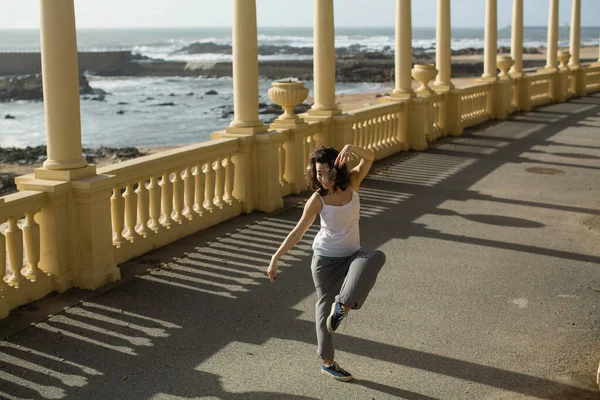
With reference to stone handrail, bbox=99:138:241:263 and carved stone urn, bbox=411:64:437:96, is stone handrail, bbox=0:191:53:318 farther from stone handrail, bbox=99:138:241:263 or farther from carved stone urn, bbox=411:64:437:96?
carved stone urn, bbox=411:64:437:96

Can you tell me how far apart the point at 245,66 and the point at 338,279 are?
5.95 m

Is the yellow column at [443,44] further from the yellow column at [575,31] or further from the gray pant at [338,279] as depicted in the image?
the gray pant at [338,279]

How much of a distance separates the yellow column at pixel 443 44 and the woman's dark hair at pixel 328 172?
13.3m

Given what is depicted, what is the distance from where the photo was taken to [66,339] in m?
6.35

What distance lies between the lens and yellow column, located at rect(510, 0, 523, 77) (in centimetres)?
2311

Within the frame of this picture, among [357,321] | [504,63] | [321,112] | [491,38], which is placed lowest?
[357,321]

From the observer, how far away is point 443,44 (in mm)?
18422

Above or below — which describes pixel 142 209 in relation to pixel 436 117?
below

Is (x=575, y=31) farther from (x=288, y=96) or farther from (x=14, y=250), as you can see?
(x=14, y=250)

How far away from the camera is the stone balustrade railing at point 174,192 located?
7.33m

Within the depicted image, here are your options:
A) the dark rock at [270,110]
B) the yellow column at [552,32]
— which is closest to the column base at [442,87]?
the yellow column at [552,32]

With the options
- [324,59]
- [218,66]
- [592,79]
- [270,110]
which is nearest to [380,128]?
[324,59]

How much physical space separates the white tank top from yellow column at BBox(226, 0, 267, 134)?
5.52 meters

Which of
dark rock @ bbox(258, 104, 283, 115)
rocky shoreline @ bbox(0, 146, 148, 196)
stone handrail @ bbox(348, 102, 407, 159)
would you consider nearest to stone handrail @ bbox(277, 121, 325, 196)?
stone handrail @ bbox(348, 102, 407, 159)
